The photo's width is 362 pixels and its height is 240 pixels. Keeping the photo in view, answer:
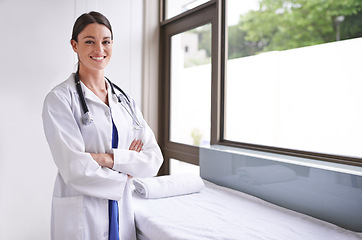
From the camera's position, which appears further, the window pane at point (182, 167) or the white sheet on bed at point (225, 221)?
the window pane at point (182, 167)

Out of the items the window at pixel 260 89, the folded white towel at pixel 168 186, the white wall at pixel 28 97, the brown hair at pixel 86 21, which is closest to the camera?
the brown hair at pixel 86 21

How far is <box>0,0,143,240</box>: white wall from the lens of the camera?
2.33 meters

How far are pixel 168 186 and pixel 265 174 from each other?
574 millimetres

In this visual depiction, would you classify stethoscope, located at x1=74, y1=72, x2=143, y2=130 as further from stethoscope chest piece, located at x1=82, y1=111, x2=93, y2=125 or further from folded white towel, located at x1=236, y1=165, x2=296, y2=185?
folded white towel, located at x1=236, y1=165, x2=296, y2=185

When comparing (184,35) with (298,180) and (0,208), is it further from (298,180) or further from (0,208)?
(0,208)

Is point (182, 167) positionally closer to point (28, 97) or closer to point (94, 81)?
point (28, 97)

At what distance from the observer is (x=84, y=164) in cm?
137

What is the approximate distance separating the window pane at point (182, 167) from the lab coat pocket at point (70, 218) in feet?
4.32

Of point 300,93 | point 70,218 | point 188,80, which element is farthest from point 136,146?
point 188,80

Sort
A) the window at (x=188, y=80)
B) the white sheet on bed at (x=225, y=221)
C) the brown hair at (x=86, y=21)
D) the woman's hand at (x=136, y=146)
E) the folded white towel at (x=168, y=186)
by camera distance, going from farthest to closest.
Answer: the window at (x=188, y=80), the folded white towel at (x=168, y=186), the woman's hand at (x=136, y=146), the brown hair at (x=86, y=21), the white sheet on bed at (x=225, y=221)

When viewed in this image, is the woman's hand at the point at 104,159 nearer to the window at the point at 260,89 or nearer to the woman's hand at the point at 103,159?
the woman's hand at the point at 103,159

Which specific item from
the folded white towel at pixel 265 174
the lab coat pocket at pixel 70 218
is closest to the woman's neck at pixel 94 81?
the lab coat pocket at pixel 70 218

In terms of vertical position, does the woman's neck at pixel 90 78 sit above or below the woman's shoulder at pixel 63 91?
above

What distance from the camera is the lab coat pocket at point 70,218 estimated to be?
1429 mm
